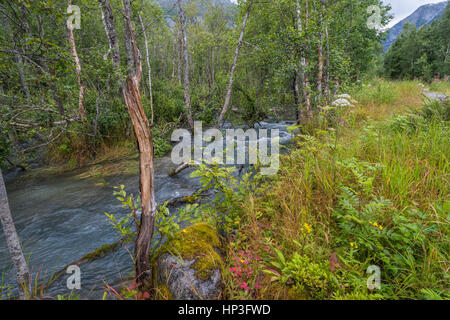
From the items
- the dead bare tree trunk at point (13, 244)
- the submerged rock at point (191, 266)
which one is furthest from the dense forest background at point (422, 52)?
the dead bare tree trunk at point (13, 244)

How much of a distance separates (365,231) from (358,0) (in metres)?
18.1

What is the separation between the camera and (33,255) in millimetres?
3740

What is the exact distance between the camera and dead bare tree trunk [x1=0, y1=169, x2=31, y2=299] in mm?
1926

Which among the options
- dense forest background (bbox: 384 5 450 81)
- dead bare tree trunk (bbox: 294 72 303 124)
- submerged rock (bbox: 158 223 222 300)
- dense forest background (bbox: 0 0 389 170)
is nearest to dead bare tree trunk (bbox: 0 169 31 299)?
submerged rock (bbox: 158 223 222 300)

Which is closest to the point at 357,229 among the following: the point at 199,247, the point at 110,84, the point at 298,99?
the point at 199,247

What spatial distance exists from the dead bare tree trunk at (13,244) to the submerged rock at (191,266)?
1354mm

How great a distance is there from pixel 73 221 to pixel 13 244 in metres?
3.29

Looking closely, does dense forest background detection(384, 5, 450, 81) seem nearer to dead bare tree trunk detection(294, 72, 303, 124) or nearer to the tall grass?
dead bare tree trunk detection(294, 72, 303, 124)

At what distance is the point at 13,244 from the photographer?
1.98 metres

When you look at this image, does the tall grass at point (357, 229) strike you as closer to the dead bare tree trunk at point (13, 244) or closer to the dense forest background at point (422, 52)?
the dead bare tree trunk at point (13, 244)

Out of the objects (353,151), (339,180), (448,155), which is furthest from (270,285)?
(448,155)
